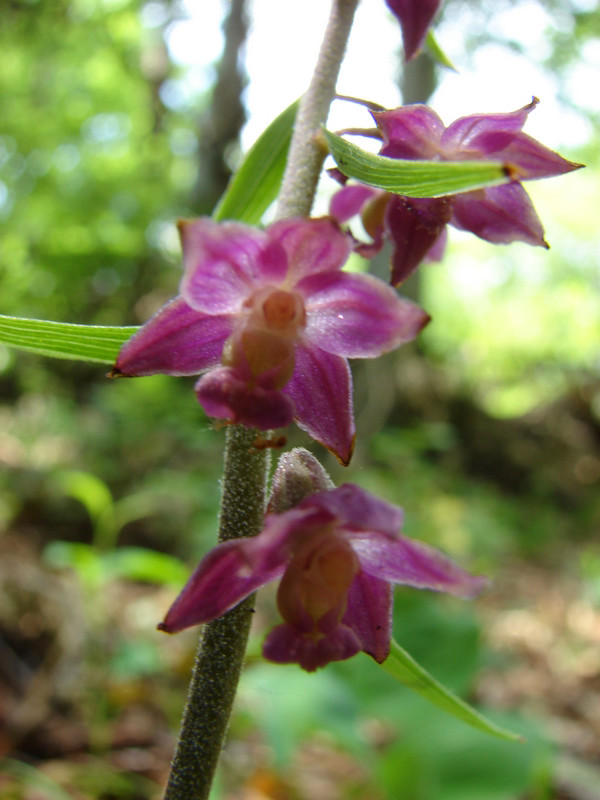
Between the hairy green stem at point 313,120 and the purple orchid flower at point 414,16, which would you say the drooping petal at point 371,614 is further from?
the purple orchid flower at point 414,16

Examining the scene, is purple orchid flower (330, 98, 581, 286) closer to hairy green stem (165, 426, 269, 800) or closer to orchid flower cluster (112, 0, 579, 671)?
orchid flower cluster (112, 0, 579, 671)

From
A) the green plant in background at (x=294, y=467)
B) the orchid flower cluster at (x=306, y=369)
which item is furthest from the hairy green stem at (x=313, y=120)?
the orchid flower cluster at (x=306, y=369)

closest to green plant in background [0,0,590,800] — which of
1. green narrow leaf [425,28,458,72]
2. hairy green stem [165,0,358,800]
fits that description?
hairy green stem [165,0,358,800]

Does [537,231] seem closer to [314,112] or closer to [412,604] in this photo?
[314,112]

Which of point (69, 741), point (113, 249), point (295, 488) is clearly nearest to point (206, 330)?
point (295, 488)

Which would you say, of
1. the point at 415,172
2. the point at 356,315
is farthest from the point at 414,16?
the point at 356,315

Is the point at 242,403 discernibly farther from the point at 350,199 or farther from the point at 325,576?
the point at 350,199
